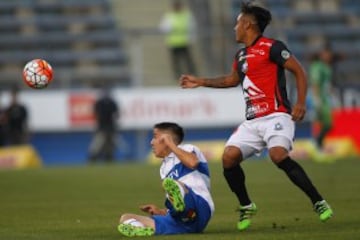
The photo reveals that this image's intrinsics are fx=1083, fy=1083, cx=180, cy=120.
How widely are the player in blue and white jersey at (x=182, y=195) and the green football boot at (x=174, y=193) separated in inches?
1.0

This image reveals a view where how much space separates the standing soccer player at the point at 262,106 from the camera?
436 inches

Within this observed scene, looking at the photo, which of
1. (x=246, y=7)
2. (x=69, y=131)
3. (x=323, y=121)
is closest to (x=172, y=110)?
(x=69, y=131)

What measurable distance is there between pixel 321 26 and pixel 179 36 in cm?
602

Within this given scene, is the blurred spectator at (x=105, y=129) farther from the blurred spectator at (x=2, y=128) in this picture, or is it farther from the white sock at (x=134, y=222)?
the white sock at (x=134, y=222)

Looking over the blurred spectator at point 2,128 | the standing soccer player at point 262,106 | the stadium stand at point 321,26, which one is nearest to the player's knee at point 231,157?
the standing soccer player at point 262,106

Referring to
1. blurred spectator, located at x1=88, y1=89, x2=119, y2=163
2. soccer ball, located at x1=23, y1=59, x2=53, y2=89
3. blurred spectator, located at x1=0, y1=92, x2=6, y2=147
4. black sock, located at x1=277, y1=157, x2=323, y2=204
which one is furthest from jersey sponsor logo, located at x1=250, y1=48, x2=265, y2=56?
blurred spectator, located at x1=0, y1=92, x2=6, y2=147

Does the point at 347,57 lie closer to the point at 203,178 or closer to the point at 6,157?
the point at 6,157

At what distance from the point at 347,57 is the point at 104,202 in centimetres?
1873

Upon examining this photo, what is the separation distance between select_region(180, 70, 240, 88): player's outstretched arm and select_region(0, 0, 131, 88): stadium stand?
19079 millimetres

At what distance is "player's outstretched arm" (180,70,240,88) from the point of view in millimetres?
11562

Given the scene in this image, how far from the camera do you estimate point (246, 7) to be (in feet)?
37.5

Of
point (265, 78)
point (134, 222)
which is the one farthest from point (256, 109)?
point (134, 222)

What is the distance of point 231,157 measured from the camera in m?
11.3

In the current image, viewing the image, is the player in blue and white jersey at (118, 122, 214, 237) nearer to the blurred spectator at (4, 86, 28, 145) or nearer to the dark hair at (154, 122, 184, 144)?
the dark hair at (154, 122, 184, 144)
